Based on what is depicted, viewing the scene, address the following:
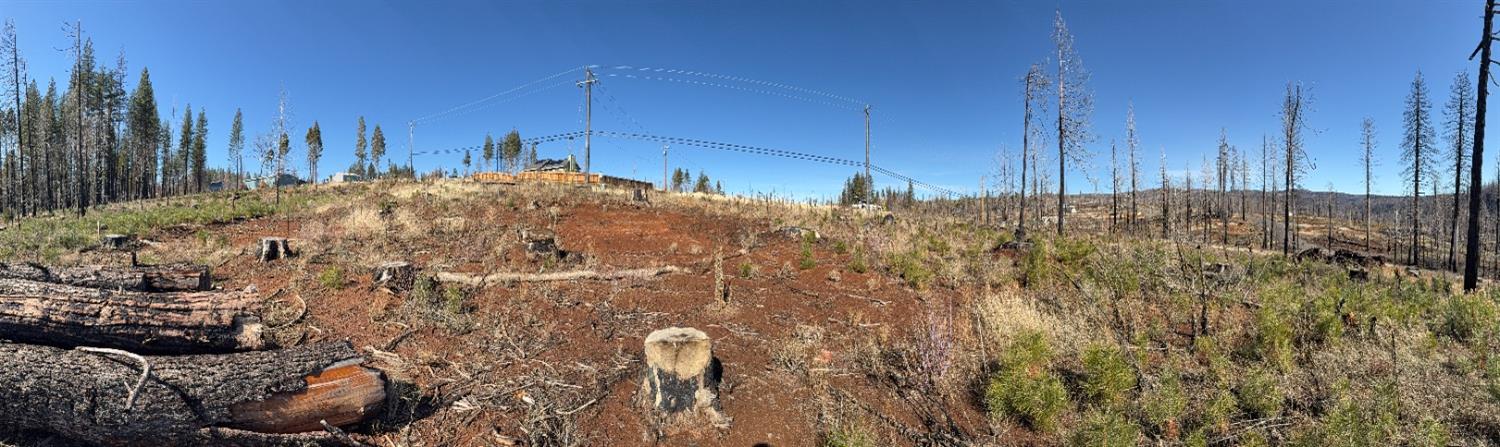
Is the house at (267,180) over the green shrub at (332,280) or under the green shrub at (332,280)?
over

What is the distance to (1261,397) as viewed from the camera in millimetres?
3822

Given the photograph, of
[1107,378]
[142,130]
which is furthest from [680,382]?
[142,130]

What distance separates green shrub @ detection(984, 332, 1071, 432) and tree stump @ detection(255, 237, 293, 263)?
11154mm

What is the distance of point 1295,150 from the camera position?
25641 mm

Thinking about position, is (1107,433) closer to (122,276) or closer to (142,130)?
(122,276)

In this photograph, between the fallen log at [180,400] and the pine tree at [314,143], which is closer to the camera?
the fallen log at [180,400]

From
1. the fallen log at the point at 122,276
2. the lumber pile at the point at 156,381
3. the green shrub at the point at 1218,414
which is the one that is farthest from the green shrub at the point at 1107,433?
the fallen log at the point at 122,276

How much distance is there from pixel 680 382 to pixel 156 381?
3386mm

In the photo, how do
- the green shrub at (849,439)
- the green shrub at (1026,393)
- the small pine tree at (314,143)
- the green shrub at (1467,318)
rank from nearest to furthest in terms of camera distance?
the green shrub at (849,439) → the green shrub at (1026,393) → the green shrub at (1467,318) → the small pine tree at (314,143)

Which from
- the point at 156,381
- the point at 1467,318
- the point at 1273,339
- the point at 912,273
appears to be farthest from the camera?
the point at 912,273

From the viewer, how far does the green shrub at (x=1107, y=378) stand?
393 cm

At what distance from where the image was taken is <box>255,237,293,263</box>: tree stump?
8734 mm

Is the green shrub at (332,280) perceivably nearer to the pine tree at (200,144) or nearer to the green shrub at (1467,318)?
the green shrub at (1467,318)

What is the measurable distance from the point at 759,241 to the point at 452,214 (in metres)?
8.99
